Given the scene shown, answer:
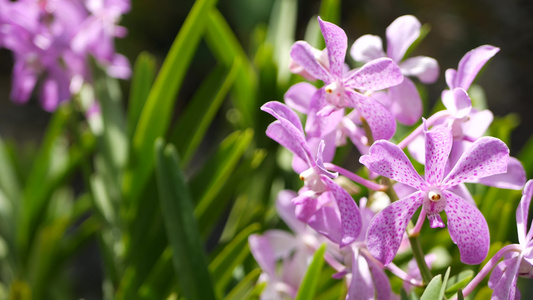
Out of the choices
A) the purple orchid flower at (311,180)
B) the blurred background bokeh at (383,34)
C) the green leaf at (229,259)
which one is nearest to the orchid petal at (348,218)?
the purple orchid flower at (311,180)

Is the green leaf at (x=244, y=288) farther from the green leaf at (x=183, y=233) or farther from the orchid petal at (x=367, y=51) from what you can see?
the orchid petal at (x=367, y=51)

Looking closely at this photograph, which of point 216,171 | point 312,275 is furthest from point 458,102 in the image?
point 216,171

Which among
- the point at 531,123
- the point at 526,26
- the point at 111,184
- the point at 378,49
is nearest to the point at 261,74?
the point at 111,184

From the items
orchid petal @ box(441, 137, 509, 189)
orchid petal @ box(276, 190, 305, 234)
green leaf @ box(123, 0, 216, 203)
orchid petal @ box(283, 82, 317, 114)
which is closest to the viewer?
orchid petal @ box(441, 137, 509, 189)

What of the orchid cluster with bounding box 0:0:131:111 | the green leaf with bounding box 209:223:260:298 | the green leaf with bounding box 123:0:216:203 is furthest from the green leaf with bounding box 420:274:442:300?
the orchid cluster with bounding box 0:0:131:111

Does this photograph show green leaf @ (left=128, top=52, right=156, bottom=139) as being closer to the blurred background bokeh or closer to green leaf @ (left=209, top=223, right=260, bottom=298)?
green leaf @ (left=209, top=223, right=260, bottom=298)

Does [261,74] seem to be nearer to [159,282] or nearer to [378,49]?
[159,282]
